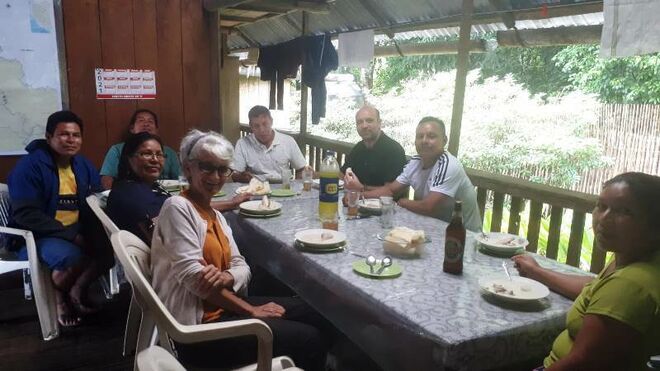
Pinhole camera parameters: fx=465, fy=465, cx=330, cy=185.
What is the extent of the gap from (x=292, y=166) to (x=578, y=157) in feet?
16.9

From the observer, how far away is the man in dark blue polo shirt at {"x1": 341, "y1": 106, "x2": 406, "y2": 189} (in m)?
3.29

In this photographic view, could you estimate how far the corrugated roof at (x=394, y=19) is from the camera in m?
3.29

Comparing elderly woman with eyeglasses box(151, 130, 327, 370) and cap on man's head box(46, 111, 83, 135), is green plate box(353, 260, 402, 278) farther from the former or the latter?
cap on man's head box(46, 111, 83, 135)

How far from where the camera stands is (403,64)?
10.7 m

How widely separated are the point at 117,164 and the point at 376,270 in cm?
257

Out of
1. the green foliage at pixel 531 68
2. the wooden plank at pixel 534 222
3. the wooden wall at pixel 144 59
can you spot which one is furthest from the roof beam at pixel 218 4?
the green foliage at pixel 531 68

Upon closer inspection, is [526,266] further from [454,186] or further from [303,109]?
[303,109]

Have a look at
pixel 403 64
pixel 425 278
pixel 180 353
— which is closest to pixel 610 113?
pixel 403 64

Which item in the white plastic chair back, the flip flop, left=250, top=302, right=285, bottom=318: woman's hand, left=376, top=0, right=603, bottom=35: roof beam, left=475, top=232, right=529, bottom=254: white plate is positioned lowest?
the flip flop

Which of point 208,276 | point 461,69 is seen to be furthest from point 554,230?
point 208,276

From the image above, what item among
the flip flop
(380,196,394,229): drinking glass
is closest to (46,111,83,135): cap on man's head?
the flip flop

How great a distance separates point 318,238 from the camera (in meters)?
1.87

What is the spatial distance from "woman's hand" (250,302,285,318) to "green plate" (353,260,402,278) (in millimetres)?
343

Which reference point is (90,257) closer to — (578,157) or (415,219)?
(415,219)
